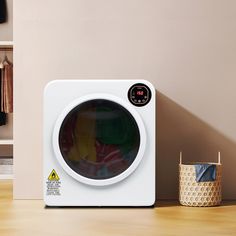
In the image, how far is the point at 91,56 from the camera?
226 cm

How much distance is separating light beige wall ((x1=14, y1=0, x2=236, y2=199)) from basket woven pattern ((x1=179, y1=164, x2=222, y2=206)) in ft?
0.55

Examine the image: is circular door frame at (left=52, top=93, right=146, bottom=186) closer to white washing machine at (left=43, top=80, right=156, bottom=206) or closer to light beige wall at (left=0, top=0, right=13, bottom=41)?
white washing machine at (left=43, top=80, right=156, bottom=206)

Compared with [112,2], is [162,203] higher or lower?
lower

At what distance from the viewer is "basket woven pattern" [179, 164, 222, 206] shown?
6.79 feet

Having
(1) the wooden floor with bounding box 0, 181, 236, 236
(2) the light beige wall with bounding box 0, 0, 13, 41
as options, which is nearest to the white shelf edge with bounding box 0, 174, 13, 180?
(2) the light beige wall with bounding box 0, 0, 13, 41

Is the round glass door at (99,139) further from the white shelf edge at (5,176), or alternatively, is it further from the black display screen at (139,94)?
the white shelf edge at (5,176)

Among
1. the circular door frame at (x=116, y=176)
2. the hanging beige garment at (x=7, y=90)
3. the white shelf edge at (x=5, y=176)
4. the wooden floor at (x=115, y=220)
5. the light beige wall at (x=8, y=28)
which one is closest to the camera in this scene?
the wooden floor at (x=115, y=220)

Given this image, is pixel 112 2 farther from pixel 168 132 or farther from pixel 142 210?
pixel 142 210

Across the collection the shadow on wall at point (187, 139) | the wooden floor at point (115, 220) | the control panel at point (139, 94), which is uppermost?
the control panel at point (139, 94)

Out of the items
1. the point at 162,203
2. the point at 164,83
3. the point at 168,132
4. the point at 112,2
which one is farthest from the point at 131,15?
the point at 162,203

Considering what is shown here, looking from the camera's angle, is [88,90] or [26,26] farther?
[26,26]

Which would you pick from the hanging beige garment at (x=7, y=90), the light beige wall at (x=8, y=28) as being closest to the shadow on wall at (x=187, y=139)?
the hanging beige garment at (x=7, y=90)

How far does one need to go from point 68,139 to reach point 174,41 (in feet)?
1.90

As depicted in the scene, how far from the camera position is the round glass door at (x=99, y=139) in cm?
207
